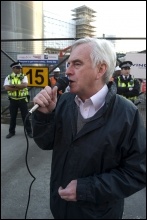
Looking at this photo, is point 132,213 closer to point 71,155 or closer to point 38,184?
point 38,184

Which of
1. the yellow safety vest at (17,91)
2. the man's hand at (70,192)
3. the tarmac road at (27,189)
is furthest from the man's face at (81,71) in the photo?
the yellow safety vest at (17,91)

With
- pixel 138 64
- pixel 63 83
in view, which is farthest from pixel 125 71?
pixel 63 83

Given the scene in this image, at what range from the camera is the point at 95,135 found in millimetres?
1366

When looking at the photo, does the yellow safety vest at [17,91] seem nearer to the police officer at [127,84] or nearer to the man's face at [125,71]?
the police officer at [127,84]

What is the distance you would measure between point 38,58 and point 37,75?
0.95 m

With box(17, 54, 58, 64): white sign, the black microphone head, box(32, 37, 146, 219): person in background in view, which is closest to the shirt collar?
box(32, 37, 146, 219): person in background

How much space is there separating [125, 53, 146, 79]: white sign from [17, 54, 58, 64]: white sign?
1.85 metres

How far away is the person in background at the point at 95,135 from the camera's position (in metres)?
1.35

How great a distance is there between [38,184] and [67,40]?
363cm

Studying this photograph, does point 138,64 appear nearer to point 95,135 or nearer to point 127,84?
point 127,84

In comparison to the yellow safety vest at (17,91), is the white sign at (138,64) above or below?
above

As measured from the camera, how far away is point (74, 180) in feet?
4.53

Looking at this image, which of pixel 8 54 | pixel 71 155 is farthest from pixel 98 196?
pixel 8 54

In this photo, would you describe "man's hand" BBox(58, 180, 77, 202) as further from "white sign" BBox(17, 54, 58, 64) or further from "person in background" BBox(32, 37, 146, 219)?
"white sign" BBox(17, 54, 58, 64)
